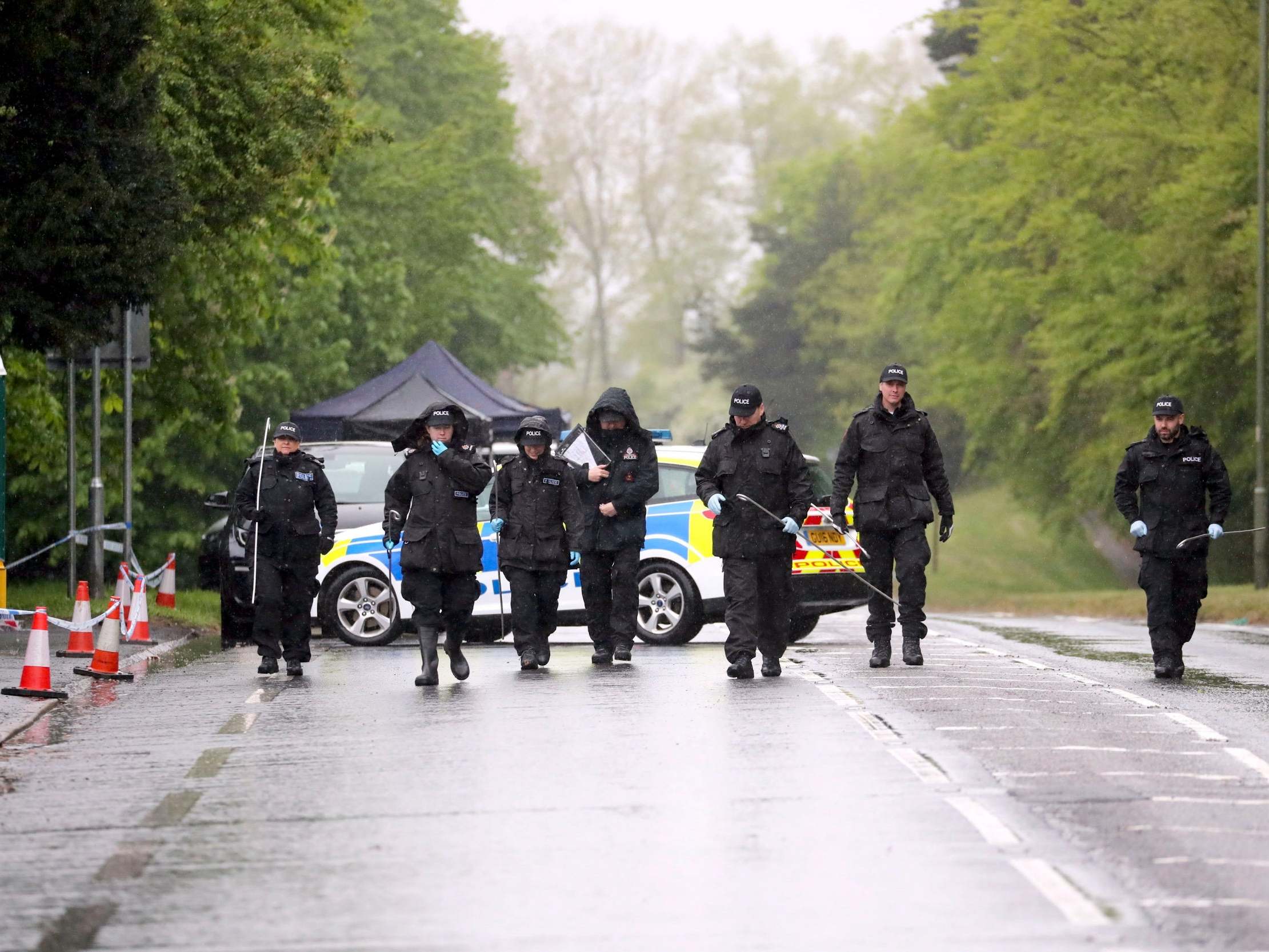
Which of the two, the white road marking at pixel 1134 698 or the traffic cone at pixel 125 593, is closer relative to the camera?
the white road marking at pixel 1134 698

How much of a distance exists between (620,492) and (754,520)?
142 centimetres

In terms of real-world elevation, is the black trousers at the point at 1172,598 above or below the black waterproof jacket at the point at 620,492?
below

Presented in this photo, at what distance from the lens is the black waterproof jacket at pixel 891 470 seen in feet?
48.9

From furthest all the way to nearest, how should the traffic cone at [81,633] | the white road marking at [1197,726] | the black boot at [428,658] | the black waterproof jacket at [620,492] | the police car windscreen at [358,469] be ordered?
the police car windscreen at [358,469] < the traffic cone at [81,633] < the black waterproof jacket at [620,492] < the black boot at [428,658] < the white road marking at [1197,726]

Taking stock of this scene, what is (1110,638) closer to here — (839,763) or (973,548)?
(839,763)

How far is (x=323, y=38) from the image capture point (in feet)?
88.4

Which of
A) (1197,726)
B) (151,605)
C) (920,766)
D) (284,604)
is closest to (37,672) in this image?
(284,604)

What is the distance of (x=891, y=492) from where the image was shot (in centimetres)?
1491

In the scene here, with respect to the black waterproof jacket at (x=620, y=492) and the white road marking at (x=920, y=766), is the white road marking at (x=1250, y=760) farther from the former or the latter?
the black waterproof jacket at (x=620, y=492)

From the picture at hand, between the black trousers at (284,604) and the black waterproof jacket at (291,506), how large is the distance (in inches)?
3.3

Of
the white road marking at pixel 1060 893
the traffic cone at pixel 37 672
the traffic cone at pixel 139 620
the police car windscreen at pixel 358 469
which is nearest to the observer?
the white road marking at pixel 1060 893

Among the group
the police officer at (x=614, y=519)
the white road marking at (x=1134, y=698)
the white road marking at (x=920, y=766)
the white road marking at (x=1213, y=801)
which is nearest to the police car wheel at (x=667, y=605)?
the police officer at (x=614, y=519)

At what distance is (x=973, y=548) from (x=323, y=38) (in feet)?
108

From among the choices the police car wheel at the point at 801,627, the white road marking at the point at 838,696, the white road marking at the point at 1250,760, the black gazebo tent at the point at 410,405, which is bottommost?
the white road marking at the point at 1250,760
